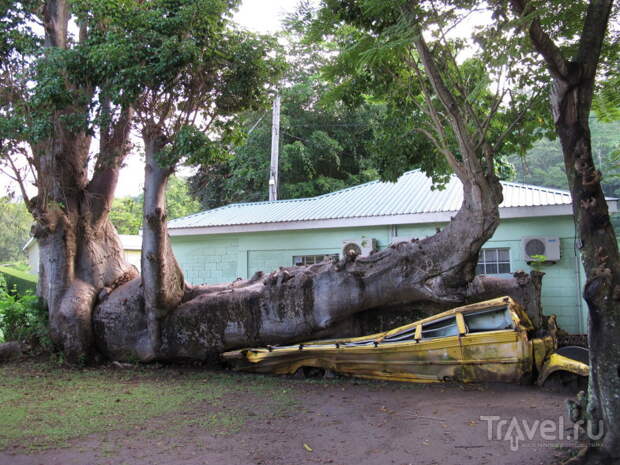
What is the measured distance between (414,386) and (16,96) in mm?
9484

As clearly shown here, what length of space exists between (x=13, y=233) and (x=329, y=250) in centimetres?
4468

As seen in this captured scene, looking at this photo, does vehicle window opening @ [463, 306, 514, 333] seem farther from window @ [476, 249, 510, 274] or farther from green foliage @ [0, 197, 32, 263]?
green foliage @ [0, 197, 32, 263]

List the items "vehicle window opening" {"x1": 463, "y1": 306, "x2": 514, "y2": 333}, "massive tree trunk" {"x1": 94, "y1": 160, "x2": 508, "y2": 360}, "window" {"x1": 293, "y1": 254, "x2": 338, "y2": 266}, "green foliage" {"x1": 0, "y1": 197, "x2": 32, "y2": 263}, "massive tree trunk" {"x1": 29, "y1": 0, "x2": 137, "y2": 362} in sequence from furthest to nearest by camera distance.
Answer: "green foliage" {"x1": 0, "y1": 197, "x2": 32, "y2": 263} < "window" {"x1": 293, "y1": 254, "x2": 338, "y2": 266} < "massive tree trunk" {"x1": 29, "y1": 0, "x2": 137, "y2": 362} < "massive tree trunk" {"x1": 94, "y1": 160, "x2": 508, "y2": 360} < "vehicle window opening" {"x1": 463, "y1": 306, "x2": 514, "y2": 333}

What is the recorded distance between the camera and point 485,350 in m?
7.63

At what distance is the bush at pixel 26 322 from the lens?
11.1 meters

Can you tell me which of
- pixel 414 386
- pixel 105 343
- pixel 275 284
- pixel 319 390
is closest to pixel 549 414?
pixel 414 386

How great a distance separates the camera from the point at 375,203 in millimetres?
13797

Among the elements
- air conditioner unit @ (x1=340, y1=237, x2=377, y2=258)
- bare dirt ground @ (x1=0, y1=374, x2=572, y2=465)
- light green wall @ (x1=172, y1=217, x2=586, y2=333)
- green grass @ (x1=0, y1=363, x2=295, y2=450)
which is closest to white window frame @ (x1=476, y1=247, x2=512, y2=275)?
light green wall @ (x1=172, y1=217, x2=586, y2=333)

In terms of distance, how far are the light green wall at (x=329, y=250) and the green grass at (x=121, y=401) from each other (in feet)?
16.8

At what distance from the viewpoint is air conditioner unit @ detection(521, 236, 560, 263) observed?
1088 cm

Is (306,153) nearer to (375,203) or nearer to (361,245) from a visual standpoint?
(375,203)

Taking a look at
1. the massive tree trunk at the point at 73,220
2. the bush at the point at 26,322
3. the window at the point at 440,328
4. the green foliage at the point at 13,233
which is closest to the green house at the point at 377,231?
the window at the point at 440,328

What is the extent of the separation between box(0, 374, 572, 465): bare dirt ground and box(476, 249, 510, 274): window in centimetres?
460

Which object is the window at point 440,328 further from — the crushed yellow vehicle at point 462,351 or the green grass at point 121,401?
the green grass at point 121,401
